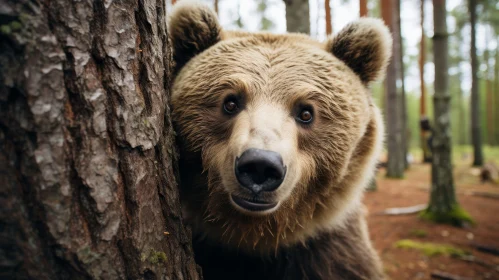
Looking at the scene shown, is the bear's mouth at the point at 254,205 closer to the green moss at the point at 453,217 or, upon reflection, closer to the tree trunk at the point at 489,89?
the green moss at the point at 453,217

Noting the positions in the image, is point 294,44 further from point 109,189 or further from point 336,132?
point 109,189

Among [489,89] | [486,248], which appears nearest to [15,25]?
[486,248]

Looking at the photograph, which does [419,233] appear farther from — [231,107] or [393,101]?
[393,101]

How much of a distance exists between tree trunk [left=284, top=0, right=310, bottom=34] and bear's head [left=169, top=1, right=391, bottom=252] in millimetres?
2214

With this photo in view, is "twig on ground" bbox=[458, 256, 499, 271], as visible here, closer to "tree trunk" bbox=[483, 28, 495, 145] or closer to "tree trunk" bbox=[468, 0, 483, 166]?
"tree trunk" bbox=[468, 0, 483, 166]

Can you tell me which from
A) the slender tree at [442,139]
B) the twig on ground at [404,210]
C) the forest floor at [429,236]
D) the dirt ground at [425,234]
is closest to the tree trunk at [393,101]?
the dirt ground at [425,234]

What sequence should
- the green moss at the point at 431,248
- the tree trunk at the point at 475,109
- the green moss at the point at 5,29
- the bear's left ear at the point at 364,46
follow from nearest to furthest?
the green moss at the point at 5,29 → the bear's left ear at the point at 364,46 → the green moss at the point at 431,248 → the tree trunk at the point at 475,109

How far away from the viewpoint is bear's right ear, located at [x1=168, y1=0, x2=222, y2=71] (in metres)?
2.51

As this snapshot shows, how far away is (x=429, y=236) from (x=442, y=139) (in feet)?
6.16

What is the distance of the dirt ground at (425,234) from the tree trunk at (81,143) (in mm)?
4443

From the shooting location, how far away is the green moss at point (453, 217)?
6.89 metres

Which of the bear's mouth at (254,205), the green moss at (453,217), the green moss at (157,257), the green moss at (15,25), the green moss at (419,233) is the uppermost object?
the green moss at (15,25)

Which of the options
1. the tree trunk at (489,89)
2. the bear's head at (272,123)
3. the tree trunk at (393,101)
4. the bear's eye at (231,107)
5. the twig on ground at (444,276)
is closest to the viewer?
the bear's head at (272,123)

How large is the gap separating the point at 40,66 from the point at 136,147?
502mm
